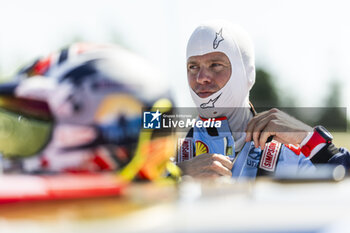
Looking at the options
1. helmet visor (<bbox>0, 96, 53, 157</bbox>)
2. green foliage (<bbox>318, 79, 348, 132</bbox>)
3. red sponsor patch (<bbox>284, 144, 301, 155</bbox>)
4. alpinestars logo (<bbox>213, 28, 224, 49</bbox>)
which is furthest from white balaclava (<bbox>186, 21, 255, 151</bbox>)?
helmet visor (<bbox>0, 96, 53, 157</bbox>)

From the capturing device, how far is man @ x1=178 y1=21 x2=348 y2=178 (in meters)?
2.06

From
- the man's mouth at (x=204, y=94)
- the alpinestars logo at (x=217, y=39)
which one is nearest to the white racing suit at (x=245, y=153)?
the man's mouth at (x=204, y=94)

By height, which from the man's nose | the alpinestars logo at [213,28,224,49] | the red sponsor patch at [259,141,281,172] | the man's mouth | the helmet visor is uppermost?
the alpinestars logo at [213,28,224,49]

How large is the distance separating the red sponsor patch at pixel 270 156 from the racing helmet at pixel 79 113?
72cm

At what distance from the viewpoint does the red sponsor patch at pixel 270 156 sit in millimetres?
2170

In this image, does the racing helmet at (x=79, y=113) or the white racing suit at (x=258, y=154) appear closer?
the racing helmet at (x=79, y=113)

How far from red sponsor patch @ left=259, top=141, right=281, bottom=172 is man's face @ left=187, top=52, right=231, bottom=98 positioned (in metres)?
0.39

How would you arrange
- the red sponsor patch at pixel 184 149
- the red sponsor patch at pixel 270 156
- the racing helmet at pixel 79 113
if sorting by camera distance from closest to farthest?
the racing helmet at pixel 79 113, the red sponsor patch at pixel 184 149, the red sponsor patch at pixel 270 156

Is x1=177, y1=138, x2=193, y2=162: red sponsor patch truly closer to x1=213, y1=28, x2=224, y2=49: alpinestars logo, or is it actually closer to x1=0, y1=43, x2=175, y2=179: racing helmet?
x1=0, y1=43, x2=175, y2=179: racing helmet

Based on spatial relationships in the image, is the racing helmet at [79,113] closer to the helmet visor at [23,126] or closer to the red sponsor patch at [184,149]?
the helmet visor at [23,126]

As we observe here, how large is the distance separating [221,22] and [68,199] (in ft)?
3.48

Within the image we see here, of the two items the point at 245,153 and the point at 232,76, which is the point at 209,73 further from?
the point at 245,153

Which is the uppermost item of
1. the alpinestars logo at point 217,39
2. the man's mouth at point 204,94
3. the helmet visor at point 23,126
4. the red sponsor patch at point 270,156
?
the alpinestars logo at point 217,39

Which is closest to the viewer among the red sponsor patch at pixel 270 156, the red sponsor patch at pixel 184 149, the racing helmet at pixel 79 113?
the racing helmet at pixel 79 113
